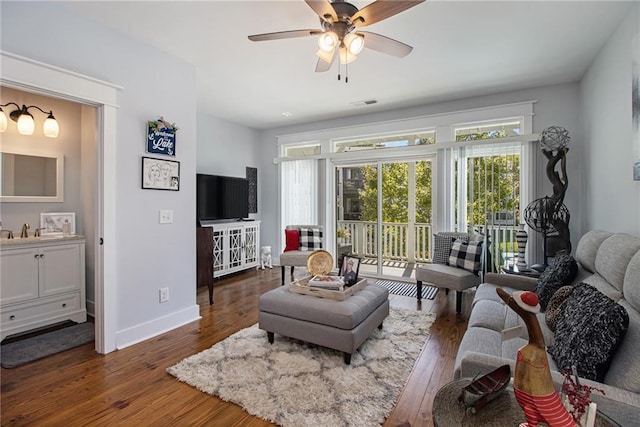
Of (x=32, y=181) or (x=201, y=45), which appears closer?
(x=201, y=45)

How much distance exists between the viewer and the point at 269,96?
412cm

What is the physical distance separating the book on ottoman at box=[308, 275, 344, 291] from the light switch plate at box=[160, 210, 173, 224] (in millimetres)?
1512

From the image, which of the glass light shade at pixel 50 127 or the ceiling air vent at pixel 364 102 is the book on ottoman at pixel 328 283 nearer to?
the ceiling air vent at pixel 364 102

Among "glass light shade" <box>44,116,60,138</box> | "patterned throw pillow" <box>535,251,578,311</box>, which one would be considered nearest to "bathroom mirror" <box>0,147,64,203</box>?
"glass light shade" <box>44,116,60,138</box>

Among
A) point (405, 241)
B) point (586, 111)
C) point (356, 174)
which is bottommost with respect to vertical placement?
point (405, 241)

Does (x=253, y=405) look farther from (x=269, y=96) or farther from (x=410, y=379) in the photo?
(x=269, y=96)

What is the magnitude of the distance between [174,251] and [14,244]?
1.33 meters

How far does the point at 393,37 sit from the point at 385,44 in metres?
0.67

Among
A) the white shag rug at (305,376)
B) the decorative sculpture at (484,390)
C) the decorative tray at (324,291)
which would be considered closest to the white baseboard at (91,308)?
the white shag rug at (305,376)

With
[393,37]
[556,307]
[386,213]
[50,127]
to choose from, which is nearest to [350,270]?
[556,307]

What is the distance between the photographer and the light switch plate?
9.62ft

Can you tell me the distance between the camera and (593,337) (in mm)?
1339

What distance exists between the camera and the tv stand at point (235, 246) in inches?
185

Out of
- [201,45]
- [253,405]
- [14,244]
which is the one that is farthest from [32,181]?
[253,405]
